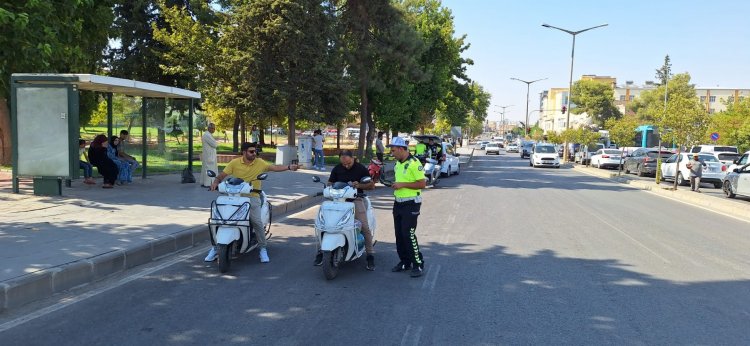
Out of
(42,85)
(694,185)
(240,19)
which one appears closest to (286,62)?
(240,19)

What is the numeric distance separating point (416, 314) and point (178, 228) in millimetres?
4949

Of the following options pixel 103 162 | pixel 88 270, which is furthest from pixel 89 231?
pixel 103 162

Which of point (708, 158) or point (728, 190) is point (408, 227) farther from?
point (708, 158)

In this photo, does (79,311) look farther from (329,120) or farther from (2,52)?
(329,120)

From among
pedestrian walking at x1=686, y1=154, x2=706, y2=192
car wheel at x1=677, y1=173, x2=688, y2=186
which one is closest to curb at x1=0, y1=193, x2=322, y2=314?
pedestrian walking at x1=686, y1=154, x2=706, y2=192

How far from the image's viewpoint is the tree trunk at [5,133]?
1853cm

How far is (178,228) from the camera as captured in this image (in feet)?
28.8

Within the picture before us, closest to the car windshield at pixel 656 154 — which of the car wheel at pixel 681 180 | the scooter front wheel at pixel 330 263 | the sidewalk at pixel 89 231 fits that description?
the car wheel at pixel 681 180

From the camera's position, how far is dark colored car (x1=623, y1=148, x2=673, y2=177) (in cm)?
2986

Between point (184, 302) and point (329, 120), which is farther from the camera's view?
point (329, 120)

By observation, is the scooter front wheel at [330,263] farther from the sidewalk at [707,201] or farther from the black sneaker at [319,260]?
the sidewalk at [707,201]

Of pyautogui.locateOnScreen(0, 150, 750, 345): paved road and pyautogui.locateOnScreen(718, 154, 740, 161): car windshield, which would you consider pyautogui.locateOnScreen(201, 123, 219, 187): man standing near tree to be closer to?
pyautogui.locateOnScreen(0, 150, 750, 345): paved road

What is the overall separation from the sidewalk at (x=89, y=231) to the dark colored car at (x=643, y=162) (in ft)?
73.6

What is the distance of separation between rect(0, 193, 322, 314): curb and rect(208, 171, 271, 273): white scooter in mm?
1131
